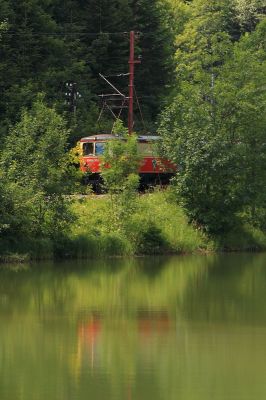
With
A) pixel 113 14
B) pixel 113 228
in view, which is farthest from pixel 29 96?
pixel 113 228

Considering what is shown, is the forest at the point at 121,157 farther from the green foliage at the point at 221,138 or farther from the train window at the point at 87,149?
the train window at the point at 87,149

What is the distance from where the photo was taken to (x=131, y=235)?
3988cm

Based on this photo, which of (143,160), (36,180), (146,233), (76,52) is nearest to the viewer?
(36,180)

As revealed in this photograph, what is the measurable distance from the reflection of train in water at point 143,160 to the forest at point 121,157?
247 cm

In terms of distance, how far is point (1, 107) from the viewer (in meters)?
58.6

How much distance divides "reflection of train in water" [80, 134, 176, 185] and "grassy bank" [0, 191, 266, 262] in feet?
15.3

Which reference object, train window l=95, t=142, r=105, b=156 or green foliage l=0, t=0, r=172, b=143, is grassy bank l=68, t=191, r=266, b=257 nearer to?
train window l=95, t=142, r=105, b=156

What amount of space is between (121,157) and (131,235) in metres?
4.32

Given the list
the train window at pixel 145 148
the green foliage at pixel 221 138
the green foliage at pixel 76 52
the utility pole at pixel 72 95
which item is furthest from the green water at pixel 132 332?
the utility pole at pixel 72 95

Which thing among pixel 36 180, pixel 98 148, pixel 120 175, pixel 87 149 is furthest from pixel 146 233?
pixel 87 149

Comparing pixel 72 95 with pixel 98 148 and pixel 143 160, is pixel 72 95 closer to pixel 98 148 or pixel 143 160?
pixel 98 148

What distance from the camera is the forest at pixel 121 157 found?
3828 cm

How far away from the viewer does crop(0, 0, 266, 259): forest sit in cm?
3828

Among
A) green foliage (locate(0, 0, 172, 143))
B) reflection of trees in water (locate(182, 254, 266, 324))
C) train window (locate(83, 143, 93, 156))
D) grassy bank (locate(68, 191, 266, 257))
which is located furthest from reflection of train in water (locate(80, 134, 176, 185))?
reflection of trees in water (locate(182, 254, 266, 324))
